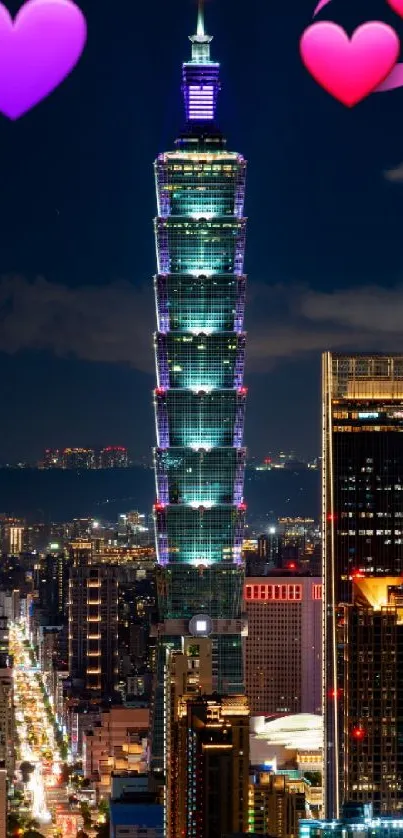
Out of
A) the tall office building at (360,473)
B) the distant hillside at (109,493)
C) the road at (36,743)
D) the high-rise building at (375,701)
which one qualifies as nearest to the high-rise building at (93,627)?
the road at (36,743)

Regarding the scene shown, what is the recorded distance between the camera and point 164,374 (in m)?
15.2

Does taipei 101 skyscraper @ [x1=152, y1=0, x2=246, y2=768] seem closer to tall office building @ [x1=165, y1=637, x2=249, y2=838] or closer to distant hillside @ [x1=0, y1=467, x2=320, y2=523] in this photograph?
distant hillside @ [x1=0, y1=467, x2=320, y2=523]

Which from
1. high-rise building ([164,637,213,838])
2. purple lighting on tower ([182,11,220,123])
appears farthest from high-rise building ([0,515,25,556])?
high-rise building ([164,637,213,838])

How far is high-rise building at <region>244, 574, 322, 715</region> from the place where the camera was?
1775 centimetres

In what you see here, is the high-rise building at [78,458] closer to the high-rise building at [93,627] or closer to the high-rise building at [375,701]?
the high-rise building at [93,627]

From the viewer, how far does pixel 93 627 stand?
67.8ft

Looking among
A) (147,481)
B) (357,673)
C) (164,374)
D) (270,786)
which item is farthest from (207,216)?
(270,786)

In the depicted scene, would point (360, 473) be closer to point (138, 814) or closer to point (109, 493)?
point (138, 814)

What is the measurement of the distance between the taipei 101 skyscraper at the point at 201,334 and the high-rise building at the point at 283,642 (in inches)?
97.7

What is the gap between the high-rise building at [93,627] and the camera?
20.1 m

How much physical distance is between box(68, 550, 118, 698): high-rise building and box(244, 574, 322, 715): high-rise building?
69.4 inches

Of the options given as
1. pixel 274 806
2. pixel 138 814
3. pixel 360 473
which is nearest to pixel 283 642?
pixel 360 473

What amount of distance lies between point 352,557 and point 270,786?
404 cm

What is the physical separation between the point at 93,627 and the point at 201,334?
627cm
